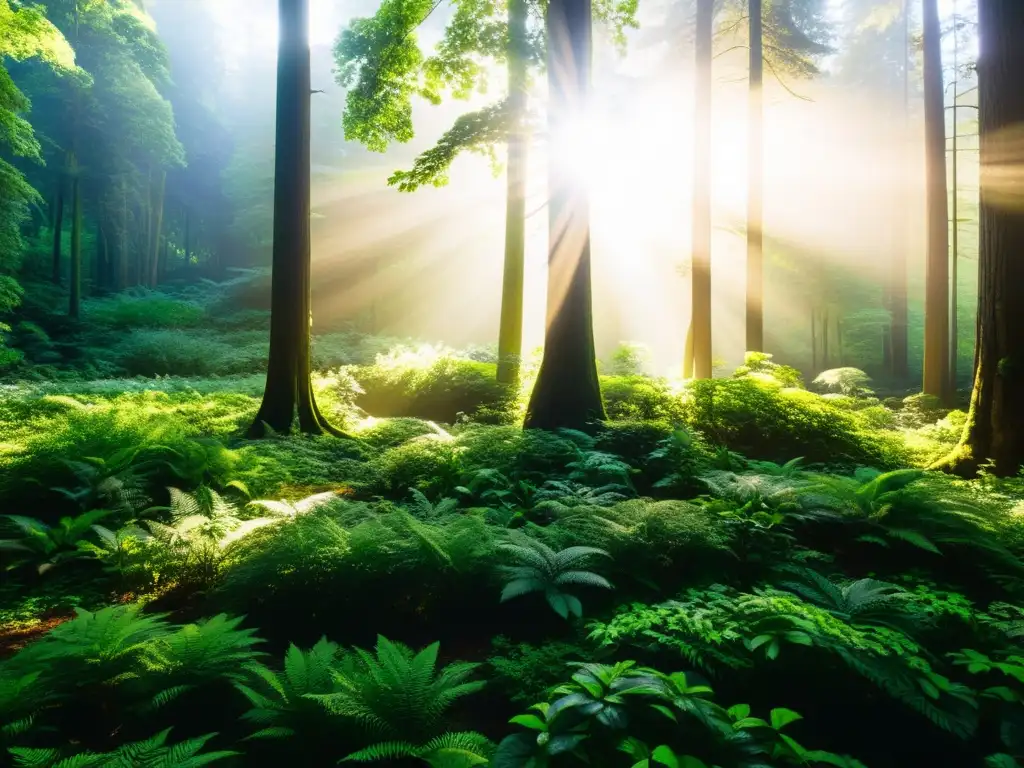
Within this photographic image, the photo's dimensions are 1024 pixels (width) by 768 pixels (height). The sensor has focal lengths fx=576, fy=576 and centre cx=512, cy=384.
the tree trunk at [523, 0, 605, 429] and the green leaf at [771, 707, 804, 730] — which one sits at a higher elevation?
the tree trunk at [523, 0, 605, 429]

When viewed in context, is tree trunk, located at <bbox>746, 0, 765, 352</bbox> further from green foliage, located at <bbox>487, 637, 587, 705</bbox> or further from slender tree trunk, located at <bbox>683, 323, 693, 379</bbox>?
green foliage, located at <bbox>487, 637, 587, 705</bbox>

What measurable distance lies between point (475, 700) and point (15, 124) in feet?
51.9

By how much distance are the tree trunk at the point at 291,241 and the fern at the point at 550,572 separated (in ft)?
18.7

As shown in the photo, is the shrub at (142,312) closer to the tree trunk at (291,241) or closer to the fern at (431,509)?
the tree trunk at (291,241)

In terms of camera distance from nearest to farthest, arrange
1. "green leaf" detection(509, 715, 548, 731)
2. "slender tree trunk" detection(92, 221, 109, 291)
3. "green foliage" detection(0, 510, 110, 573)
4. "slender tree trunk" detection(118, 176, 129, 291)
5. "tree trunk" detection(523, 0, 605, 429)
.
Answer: "green leaf" detection(509, 715, 548, 731) < "green foliage" detection(0, 510, 110, 573) < "tree trunk" detection(523, 0, 605, 429) < "slender tree trunk" detection(118, 176, 129, 291) < "slender tree trunk" detection(92, 221, 109, 291)

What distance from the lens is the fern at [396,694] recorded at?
2389mm

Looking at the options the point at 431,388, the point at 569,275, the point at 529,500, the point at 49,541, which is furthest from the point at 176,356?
the point at 529,500

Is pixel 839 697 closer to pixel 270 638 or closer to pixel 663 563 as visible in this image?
pixel 663 563

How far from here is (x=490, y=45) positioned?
34.9 feet

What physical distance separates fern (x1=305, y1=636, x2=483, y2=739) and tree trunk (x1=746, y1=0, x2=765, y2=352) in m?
14.3

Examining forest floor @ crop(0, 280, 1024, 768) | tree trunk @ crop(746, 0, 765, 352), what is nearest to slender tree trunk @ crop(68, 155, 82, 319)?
forest floor @ crop(0, 280, 1024, 768)

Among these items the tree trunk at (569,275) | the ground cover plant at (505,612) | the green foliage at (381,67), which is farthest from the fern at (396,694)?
the green foliage at (381,67)

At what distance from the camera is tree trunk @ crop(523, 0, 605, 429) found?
8125 mm

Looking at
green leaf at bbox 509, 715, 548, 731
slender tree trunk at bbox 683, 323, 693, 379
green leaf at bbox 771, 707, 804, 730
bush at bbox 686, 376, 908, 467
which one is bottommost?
green leaf at bbox 771, 707, 804, 730
